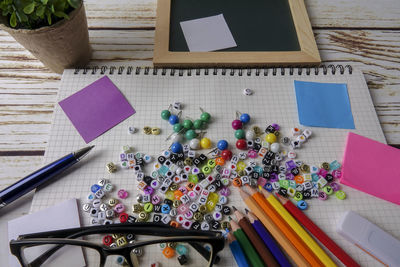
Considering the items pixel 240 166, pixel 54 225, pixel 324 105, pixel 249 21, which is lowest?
pixel 54 225

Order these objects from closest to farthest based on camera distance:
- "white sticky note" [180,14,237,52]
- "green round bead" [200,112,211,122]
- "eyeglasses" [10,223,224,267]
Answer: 1. "eyeglasses" [10,223,224,267]
2. "green round bead" [200,112,211,122]
3. "white sticky note" [180,14,237,52]

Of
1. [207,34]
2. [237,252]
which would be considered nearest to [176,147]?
[237,252]

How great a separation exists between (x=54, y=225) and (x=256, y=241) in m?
0.42

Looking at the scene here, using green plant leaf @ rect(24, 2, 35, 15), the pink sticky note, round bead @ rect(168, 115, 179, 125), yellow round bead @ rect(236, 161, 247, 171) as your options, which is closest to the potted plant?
green plant leaf @ rect(24, 2, 35, 15)

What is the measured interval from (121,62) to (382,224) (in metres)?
0.78

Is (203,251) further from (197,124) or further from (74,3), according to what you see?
(74,3)

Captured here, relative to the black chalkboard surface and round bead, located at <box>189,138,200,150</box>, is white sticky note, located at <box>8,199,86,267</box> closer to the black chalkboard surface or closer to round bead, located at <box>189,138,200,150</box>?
round bead, located at <box>189,138,200,150</box>

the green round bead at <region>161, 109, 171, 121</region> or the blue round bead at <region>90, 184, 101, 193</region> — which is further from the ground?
the green round bead at <region>161, 109, 171, 121</region>

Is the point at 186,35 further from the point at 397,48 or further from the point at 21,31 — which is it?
the point at 397,48

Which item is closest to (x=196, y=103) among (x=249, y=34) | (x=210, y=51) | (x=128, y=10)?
→ (x=210, y=51)

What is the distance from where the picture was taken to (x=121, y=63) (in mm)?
837

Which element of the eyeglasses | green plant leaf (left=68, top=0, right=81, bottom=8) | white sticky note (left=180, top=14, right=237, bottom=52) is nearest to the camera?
the eyeglasses

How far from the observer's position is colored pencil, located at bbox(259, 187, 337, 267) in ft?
1.88

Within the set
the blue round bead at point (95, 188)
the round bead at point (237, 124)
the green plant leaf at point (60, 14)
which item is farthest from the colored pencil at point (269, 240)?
the green plant leaf at point (60, 14)
